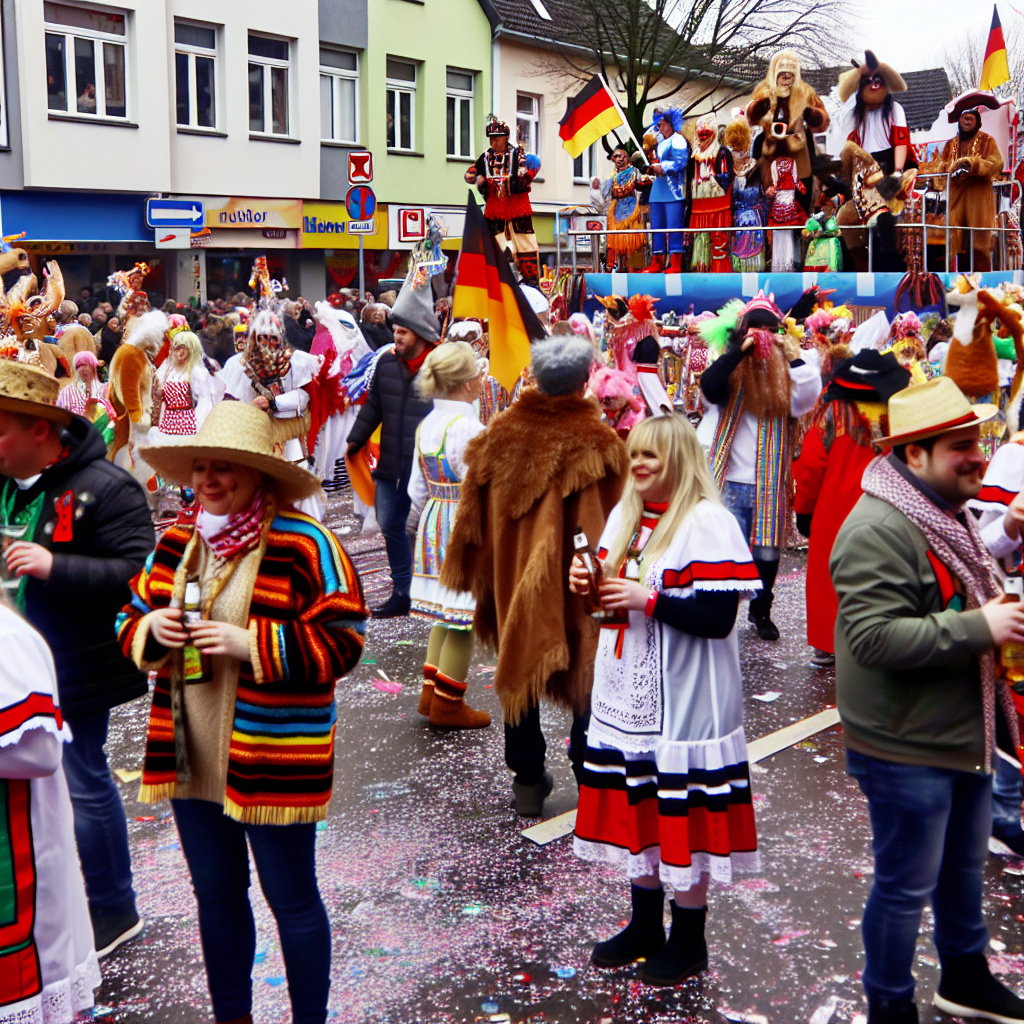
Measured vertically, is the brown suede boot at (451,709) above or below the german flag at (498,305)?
below

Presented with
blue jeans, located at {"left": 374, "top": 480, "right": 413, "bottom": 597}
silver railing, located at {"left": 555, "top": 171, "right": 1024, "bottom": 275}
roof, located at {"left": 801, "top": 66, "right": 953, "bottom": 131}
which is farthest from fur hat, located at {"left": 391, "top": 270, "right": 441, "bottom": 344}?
roof, located at {"left": 801, "top": 66, "right": 953, "bottom": 131}

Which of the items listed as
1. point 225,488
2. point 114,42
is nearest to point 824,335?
point 225,488

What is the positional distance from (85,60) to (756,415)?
18.7 m

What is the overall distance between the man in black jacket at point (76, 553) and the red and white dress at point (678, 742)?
1446 mm

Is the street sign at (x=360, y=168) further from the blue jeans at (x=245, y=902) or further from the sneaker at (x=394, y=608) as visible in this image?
the blue jeans at (x=245, y=902)

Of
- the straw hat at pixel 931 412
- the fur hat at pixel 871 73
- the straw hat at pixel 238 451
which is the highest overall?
the fur hat at pixel 871 73

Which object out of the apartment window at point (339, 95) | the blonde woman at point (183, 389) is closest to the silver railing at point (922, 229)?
the blonde woman at point (183, 389)

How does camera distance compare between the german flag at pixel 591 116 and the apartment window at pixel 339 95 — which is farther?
the apartment window at pixel 339 95

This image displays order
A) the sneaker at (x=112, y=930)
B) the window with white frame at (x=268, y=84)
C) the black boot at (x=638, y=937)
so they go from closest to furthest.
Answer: the black boot at (x=638, y=937), the sneaker at (x=112, y=930), the window with white frame at (x=268, y=84)

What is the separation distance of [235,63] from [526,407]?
72.8ft

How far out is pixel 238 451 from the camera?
2986mm

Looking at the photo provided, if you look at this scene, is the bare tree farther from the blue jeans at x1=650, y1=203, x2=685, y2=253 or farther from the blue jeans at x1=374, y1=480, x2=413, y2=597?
the blue jeans at x1=374, y1=480, x2=413, y2=597

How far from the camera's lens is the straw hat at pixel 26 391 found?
3.33 m

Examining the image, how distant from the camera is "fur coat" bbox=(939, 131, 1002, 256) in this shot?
1527 cm
